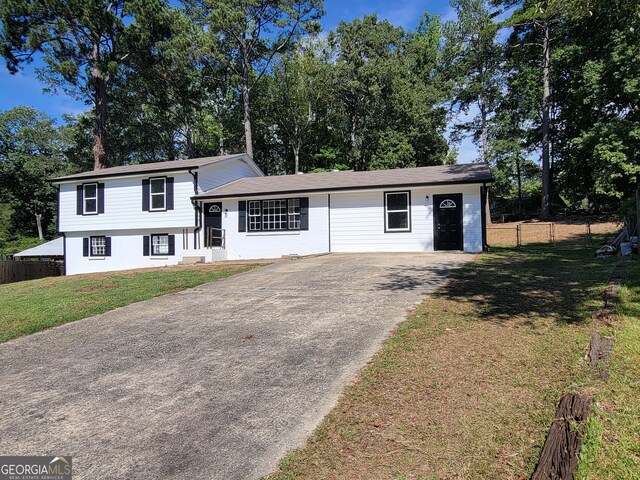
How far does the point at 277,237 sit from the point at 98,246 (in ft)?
33.0

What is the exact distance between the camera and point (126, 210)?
1939 centimetres

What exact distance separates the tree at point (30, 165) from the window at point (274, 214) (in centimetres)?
3456

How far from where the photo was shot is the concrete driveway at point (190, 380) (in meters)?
2.80

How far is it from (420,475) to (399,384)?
45.8 inches

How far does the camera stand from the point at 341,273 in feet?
32.9

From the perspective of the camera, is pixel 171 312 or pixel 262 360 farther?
pixel 171 312

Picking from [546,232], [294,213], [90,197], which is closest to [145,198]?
[90,197]

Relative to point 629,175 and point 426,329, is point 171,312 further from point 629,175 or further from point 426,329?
point 629,175

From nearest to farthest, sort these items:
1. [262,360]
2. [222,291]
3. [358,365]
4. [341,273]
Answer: [358,365], [262,360], [222,291], [341,273]

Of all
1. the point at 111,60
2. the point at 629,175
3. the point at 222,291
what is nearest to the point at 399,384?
the point at 222,291

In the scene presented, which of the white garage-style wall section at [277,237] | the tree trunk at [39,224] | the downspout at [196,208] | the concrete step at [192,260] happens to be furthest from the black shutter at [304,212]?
the tree trunk at [39,224]

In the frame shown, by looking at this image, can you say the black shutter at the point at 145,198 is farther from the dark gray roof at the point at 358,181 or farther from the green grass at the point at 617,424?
the green grass at the point at 617,424

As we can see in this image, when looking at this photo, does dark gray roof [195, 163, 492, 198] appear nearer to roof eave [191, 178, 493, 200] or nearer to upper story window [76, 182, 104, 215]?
roof eave [191, 178, 493, 200]

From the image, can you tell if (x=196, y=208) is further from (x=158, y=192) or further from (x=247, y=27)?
(x=247, y=27)
